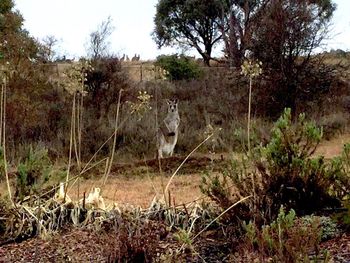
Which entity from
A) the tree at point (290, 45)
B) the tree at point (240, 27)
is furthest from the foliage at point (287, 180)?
the tree at point (240, 27)

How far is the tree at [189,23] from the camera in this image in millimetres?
31438

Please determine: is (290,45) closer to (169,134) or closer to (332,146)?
(332,146)

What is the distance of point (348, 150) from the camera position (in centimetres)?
487

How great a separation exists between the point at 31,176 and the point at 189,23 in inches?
1066

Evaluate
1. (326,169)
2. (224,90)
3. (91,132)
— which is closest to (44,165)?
(326,169)

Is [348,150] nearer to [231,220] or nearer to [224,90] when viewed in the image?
[231,220]

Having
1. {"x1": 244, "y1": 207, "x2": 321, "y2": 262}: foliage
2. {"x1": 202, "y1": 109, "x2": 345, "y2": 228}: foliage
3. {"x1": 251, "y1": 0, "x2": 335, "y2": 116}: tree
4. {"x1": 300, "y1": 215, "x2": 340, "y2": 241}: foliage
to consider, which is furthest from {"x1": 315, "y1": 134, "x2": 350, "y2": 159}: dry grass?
{"x1": 244, "y1": 207, "x2": 321, "y2": 262}: foliage

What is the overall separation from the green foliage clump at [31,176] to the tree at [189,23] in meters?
25.7

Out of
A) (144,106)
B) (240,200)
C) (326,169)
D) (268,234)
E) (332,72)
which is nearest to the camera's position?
(268,234)

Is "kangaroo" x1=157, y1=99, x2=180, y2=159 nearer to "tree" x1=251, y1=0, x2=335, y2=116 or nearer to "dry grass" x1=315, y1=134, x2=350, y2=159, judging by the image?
"dry grass" x1=315, y1=134, x2=350, y2=159

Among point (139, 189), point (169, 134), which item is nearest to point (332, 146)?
point (169, 134)

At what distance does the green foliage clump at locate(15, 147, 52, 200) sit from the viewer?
5.67 metres

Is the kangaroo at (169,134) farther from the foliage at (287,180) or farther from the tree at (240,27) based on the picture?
the foliage at (287,180)

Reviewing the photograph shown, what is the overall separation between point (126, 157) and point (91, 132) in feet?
6.62
